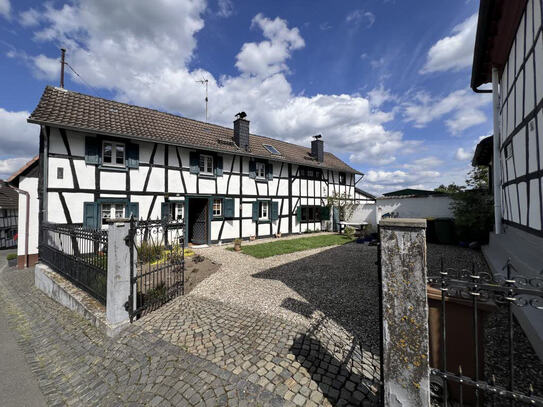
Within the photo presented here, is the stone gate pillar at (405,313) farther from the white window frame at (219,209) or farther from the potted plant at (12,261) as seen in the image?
the potted plant at (12,261)

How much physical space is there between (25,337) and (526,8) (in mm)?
10719

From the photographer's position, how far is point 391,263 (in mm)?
1766

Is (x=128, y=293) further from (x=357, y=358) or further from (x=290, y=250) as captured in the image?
(x=290, y=250)

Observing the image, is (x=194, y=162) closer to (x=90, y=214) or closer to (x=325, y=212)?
(x=90, y=214)

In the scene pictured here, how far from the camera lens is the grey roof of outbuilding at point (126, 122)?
7.87m

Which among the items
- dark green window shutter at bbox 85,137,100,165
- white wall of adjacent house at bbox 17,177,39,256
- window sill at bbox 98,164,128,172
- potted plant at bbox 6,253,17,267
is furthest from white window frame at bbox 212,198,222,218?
potted plant at bbox 6,253,17,267

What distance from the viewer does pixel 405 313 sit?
171 centimetres

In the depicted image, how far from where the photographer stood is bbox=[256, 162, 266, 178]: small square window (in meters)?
12.7

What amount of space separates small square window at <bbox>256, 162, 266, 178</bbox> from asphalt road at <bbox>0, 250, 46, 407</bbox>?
1032 centimetres

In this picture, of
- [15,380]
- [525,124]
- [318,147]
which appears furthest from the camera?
[318,147]

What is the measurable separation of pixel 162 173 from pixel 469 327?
10.2 m

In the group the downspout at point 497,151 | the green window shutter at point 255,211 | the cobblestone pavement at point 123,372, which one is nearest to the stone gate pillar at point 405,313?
the cobblestone pavement at point 123,372

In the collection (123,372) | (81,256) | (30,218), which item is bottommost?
(123,372)

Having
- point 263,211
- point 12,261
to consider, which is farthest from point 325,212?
point 12,261
